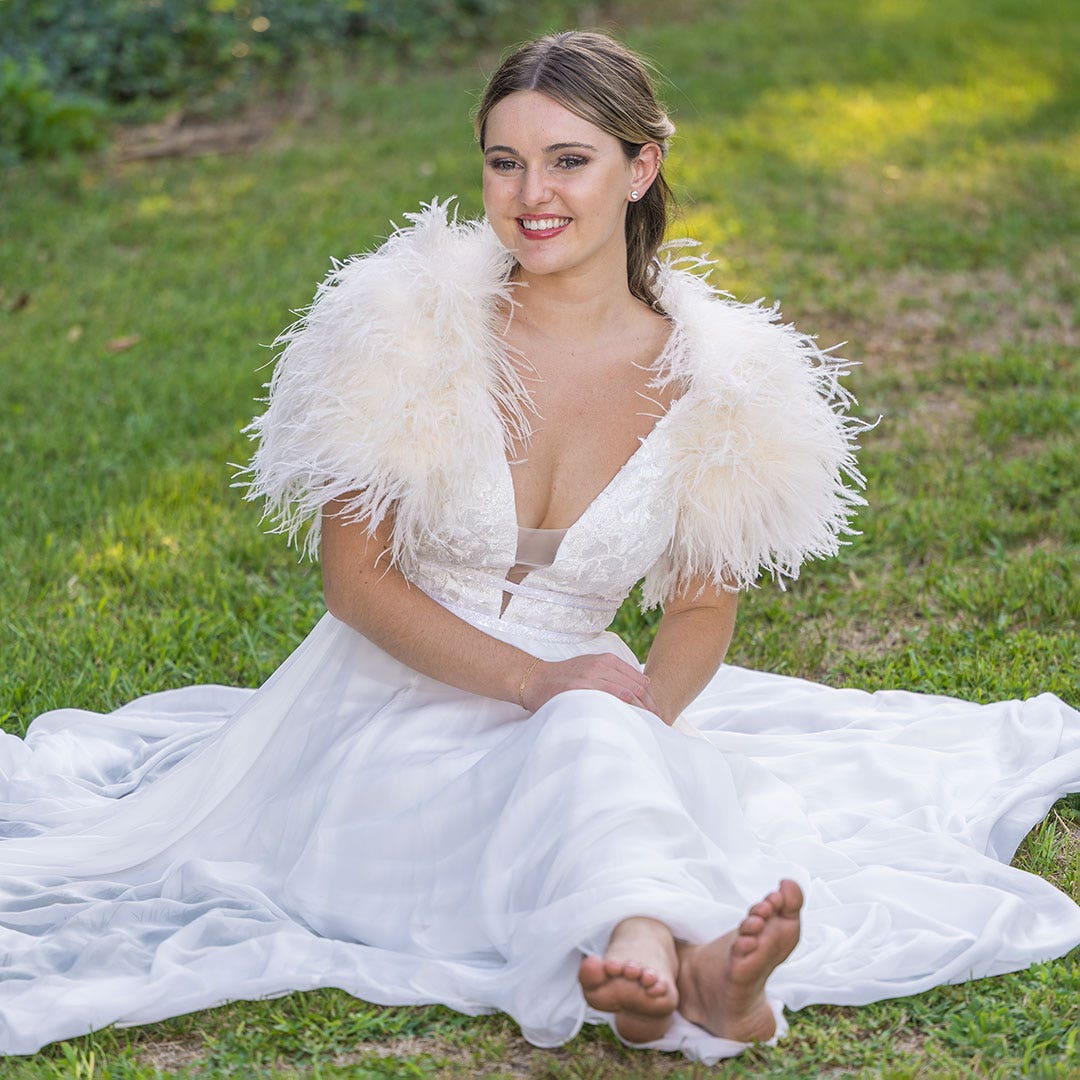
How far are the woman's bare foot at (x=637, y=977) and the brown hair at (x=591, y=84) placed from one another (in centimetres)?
154

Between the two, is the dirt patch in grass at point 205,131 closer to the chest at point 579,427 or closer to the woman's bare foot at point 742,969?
the chest at point 579,427

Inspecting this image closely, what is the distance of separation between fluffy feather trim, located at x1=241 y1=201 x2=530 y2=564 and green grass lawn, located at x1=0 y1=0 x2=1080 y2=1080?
980 mm

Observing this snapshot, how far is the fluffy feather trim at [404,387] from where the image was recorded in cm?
306

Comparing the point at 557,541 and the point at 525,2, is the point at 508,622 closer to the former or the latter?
the point at 557,541

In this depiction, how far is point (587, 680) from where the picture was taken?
2891 mm

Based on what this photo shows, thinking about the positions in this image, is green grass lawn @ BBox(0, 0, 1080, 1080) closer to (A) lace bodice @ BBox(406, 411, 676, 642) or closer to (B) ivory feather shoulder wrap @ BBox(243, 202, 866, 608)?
(A) lace bodice @ BBox(406, 411, 676, 642)

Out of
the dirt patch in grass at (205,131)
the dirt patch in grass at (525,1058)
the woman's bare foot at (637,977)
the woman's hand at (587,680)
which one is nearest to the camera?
the woman's bare foot at (637,977)

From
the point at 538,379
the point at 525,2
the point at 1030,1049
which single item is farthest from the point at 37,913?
the point at 525,2

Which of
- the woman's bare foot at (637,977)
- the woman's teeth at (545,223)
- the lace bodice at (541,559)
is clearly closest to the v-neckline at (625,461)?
the lace bodice at (541,559)

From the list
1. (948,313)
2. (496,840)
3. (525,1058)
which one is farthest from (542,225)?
(948,313)

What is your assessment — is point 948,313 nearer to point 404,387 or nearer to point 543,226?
point 543,226

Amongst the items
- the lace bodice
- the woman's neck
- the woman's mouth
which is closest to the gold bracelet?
the lace bodice

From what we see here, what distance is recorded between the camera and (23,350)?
21.2 ft

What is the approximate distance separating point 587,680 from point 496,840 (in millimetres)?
342
